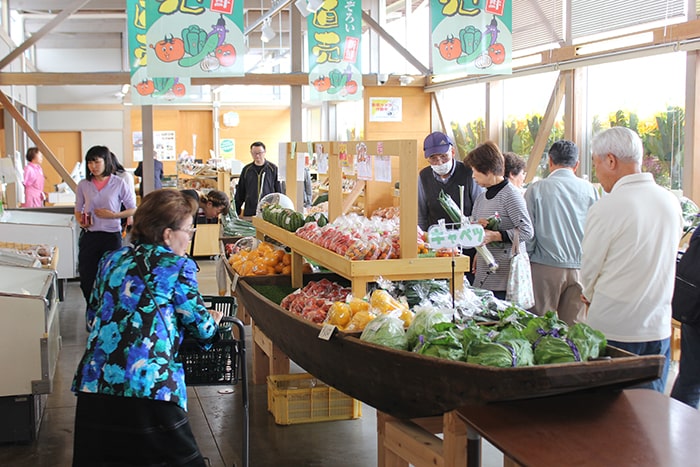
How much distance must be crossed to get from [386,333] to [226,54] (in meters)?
5.35

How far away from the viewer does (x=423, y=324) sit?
3.11 m

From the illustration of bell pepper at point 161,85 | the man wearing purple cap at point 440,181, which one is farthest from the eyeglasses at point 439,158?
the illustration of bell pepper at point 161,85

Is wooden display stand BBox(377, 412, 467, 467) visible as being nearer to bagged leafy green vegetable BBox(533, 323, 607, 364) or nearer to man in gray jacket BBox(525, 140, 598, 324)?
bagged leafy green vegetable BBox(533, 323, 607, 364)

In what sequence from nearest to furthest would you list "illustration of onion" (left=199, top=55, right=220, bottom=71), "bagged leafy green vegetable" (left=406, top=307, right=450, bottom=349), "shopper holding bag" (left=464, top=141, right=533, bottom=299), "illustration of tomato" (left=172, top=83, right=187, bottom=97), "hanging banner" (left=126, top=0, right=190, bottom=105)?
"bagged leafy green vegetable" (left=406, top=307, right=450, bottom=349), "shopper holding bag" (left=464, top=141, right=533, bottom=299), "illustration of onion" (left=199, top=55, right=220, bottom=71), "hanging banner" (left=126, top=0, right=190, bottom=105), "illustration of tomato" (left=172, top=83, right=187, bottom=97)

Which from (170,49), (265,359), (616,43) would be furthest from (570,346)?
(170,49)

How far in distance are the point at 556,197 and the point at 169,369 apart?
3.05 metres

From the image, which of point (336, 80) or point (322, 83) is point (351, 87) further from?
point (322, 83)

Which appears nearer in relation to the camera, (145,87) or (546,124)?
(546,124)

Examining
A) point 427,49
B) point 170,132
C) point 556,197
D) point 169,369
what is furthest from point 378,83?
point 170,132

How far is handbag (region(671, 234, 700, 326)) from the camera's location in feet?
12.3

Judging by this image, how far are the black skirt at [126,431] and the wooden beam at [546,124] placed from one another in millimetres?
6052

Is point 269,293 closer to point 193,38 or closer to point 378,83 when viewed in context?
point 193,38

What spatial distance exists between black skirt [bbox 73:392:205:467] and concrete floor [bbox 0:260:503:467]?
4.65 feet

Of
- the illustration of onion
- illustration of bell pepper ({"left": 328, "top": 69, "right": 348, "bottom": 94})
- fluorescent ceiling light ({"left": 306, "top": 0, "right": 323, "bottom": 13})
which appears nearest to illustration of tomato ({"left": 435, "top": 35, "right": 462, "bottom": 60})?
fluorescent ceiling light ({"left": 306, "top": 0, "right": 323, "bottom": 13})
